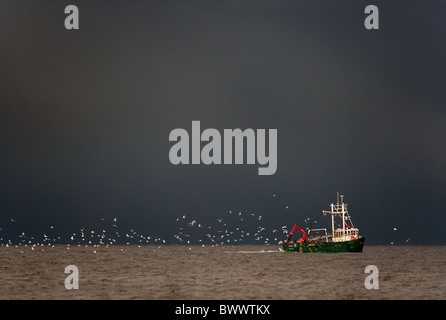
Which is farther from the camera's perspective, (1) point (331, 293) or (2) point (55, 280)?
(2) point (55, 280)

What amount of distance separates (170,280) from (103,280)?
Result: 6.10 m

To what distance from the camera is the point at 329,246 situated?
13488 centimetres

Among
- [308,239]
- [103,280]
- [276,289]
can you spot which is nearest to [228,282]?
[276,289]

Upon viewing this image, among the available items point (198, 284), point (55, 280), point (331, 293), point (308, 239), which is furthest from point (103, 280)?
point (308, 239)

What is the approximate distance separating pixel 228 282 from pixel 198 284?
10.1 feet

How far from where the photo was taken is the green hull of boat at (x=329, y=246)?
423ft

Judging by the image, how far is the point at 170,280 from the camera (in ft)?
196

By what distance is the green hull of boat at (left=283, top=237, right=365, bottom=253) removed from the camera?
12879cm
